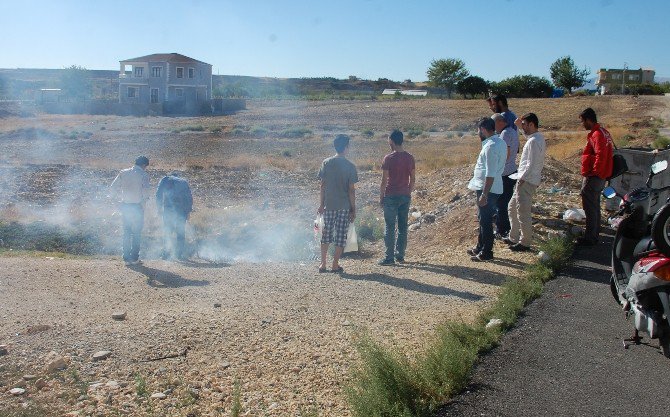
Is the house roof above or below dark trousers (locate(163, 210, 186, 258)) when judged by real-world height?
above

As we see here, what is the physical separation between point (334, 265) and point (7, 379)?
4.28 metres

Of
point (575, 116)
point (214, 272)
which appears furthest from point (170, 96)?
point (214, 272)

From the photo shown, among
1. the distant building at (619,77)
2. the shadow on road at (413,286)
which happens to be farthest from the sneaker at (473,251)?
the distant building at (619,77)

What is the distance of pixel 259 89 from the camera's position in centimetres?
11144

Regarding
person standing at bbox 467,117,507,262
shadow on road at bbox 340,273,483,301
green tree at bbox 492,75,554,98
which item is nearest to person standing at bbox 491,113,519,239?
person standing at bbox 467,117,507,262

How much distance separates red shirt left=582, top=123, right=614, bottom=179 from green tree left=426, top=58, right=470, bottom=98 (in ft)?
276

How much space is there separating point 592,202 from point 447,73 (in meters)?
87.3

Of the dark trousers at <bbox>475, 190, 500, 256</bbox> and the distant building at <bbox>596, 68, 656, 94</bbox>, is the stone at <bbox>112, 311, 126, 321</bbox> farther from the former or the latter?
the distant building at <bbox>596, 68, 656, 94</bbox>

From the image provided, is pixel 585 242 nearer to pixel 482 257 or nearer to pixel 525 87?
pixel 482 257

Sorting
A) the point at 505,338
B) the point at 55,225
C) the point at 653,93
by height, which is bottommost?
the point at 55,225

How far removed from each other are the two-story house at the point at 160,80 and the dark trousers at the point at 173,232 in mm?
59098

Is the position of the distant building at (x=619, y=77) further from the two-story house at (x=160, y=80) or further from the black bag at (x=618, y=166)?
the black bag at (x=618, y=166)

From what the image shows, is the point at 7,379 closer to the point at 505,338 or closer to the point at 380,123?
the point at 505,338

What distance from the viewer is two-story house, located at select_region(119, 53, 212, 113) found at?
233 ft
